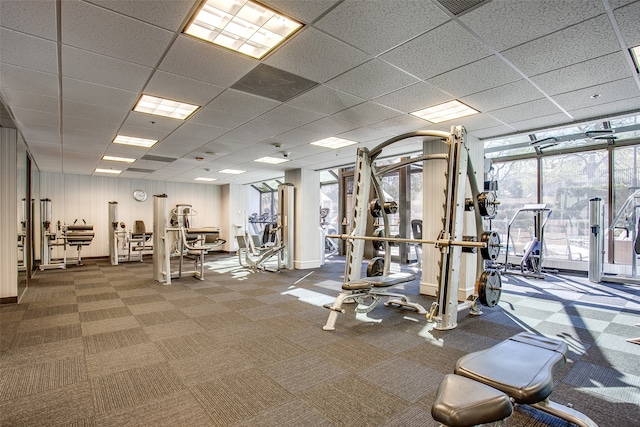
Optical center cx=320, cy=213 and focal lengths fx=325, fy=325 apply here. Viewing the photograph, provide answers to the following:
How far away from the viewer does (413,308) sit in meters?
4.55

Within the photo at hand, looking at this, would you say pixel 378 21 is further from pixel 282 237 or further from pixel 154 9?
pixel 282 237

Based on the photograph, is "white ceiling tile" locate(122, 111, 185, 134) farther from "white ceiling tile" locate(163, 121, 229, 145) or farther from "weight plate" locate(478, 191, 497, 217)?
"weight plate" locate(478, 191, 497, 217)

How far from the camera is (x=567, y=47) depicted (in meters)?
2.53

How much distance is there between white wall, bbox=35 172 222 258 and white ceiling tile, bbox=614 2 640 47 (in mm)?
11027

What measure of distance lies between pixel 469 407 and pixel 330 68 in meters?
2.73

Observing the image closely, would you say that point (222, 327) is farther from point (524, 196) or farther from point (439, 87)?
point (524, 196)

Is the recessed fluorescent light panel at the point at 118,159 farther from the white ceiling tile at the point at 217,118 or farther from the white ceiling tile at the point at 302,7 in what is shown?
the white ceiling tile at the point at 302,7

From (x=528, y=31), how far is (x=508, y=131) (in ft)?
9.47

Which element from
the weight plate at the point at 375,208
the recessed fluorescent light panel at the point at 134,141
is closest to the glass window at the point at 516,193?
the weight plate at the point at 375,208

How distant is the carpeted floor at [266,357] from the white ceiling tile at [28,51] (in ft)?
8.45

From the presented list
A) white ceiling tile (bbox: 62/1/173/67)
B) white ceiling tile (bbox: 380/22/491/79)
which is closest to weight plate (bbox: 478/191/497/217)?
white ceiling tile (bbox: 380/22/491/79)

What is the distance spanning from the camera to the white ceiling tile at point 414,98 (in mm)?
3408

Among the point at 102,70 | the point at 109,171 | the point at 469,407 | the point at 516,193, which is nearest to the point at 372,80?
the point at 102,70

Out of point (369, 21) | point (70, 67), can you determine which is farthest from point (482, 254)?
point (70, 67)
